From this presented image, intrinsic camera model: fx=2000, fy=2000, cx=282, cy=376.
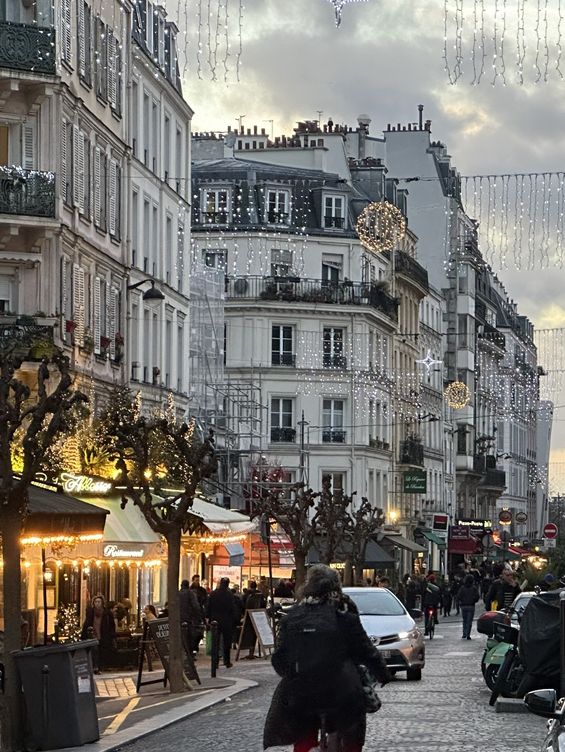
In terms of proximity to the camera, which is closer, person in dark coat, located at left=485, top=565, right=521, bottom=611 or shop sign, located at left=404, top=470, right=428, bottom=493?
person in dark coat, located at left=485, top=565, right=521, bottom=611

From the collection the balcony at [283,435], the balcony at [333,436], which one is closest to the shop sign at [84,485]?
the balcony at [283,435]

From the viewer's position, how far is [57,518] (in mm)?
26062

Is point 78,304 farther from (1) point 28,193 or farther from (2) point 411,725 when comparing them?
(2) point 411,725

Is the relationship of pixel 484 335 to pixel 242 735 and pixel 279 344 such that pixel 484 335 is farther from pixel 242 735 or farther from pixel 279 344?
pixel 242 735

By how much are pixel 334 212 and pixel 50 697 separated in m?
65.9

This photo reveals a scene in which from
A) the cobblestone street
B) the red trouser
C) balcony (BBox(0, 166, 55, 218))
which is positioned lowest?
the cobblestone street

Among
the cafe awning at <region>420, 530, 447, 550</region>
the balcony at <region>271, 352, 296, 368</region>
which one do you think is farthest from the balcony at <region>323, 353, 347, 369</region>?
the cafe awning at <region>420, 530, 447, 550</region>

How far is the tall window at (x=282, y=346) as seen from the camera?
271 feet

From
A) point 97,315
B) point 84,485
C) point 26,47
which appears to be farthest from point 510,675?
point 97,315

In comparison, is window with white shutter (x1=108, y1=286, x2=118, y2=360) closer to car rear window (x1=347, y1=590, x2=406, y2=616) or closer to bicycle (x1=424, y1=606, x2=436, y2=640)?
bicycle (x1=424, y1=606, x2=436, y2=640)

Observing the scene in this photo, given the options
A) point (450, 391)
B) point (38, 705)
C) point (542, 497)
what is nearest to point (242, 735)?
point (38, 705)

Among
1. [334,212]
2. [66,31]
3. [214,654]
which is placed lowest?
[214,654]

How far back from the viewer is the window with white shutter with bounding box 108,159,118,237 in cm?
4734

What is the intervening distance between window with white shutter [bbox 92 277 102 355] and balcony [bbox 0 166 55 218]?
487 centimetres
